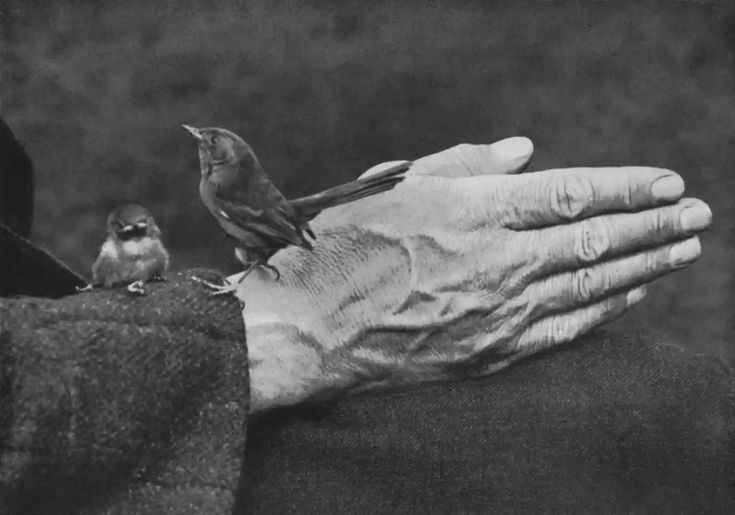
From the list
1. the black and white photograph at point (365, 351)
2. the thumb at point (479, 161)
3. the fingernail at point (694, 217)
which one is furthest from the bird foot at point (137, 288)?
the fingernail at point (694, 217)

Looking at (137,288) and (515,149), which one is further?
(515,149)

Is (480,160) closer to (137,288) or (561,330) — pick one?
(561,330)

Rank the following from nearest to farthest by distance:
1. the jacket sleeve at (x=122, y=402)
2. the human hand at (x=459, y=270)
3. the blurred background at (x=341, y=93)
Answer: the jacket sleeve at (x=122, y=402) < the human hand at (x=459, y=270) < the blurred background at (x=341, y=93)

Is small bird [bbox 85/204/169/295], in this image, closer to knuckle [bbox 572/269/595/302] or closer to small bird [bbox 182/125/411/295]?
small bird [bbox 182/125/411/295]

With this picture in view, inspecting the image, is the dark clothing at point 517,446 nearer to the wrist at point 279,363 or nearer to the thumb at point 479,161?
the wrist at point 279,363

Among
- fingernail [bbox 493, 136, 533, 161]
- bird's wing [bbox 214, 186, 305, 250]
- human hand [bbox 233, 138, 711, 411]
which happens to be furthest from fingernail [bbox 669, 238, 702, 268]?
bird's wing [bbox 214, 186, 305, 250]

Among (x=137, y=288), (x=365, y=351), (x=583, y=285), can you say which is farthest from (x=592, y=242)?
(x=137, y=288)
